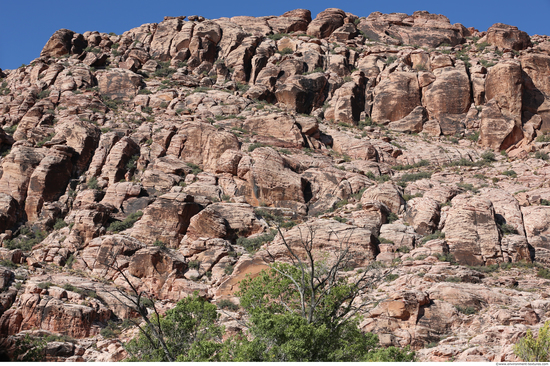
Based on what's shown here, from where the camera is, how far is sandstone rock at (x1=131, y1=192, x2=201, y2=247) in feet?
111

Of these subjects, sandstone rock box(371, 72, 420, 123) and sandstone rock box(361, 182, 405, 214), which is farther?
sandstone rock box(371, 72, 420, 123)

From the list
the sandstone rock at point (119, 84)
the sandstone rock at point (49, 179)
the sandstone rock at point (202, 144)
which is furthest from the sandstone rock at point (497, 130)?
the sandstone rock at point (49, 179)

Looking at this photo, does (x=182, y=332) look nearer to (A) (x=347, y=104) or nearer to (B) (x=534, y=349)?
(B) (x=534, y=349)

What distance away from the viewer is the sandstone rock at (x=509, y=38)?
63125 millimetres

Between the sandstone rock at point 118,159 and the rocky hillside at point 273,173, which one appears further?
the sandstone rock at point 118,159

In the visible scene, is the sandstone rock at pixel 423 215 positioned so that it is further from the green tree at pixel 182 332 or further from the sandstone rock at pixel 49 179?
the sandstone rock at pixel 49 179

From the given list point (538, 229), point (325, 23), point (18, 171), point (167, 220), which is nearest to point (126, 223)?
point (167, 220)

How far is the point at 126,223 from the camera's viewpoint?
35094mm

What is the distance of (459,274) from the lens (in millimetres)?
27703

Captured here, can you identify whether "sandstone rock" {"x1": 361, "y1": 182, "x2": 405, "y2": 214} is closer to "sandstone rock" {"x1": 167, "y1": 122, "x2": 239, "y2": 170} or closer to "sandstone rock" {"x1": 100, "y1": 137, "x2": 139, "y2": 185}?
"sandstone rock" {"x1": 167, "y1": 122, "x2": 239, "y2": 170}

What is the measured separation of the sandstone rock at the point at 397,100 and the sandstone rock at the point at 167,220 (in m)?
27.3

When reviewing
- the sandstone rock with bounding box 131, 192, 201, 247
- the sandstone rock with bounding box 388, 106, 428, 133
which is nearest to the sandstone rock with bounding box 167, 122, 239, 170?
the sandstone rock with bounding box 131, 192, 201, 247

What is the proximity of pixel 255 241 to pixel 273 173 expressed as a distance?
738 centimetres

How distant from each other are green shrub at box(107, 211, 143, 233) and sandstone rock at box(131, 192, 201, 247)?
3.11 feet
